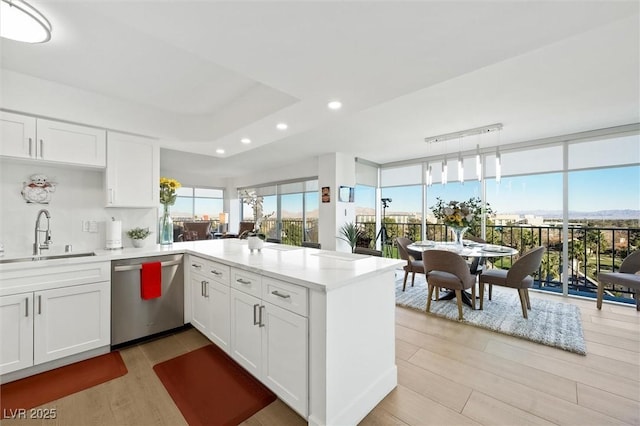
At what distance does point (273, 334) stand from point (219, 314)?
0.82 m

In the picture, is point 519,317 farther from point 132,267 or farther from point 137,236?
point 137,236

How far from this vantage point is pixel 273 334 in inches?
66.5

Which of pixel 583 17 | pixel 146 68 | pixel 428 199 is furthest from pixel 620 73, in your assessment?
pixel 146 68

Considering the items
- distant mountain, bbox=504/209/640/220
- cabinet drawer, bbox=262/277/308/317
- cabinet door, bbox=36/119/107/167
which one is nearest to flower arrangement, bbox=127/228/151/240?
cabinet door, bbox=36/119/107/167

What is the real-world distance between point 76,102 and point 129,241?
1.50m

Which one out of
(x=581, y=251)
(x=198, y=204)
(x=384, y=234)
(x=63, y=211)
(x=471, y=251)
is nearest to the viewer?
(x=63, y=211)

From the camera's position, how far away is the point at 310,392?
4.85ft

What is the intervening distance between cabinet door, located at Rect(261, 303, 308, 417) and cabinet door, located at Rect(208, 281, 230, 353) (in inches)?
22.3

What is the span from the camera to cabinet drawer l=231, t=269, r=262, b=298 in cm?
183

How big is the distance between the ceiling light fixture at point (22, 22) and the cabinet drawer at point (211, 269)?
1.90 metres

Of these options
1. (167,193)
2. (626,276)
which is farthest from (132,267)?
(626,276)

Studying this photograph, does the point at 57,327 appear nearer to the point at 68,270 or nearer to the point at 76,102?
the point at 68,270

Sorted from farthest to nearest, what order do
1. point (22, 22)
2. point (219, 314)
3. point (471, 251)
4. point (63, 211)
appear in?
point (471, 251), point (63, 211), point (219, 314), point (22, 22)

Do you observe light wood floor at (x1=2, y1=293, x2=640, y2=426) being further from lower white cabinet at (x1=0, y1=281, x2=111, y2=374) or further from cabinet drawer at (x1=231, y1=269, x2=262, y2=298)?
cabinet drawer at (x1=231, y1=269, x2=262, y2=298)
